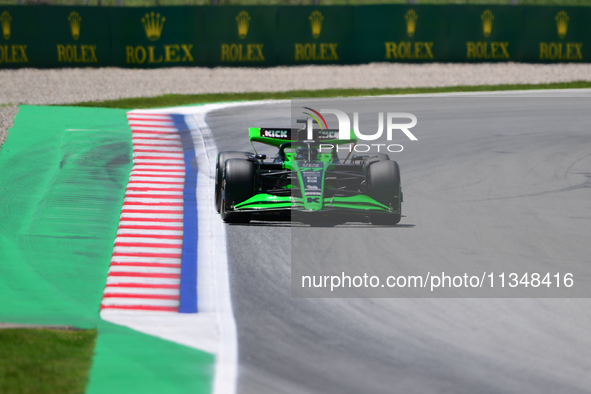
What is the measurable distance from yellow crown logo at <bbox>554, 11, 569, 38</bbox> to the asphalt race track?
12.4m

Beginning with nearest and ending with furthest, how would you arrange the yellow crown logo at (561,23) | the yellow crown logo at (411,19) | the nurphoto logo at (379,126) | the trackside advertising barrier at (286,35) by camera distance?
the nurphoto logo at (379,126)
the trackside advertising barrier at (286,35)
the yellow crown logo at (411,19)
the yellow crown logo at (561,23)

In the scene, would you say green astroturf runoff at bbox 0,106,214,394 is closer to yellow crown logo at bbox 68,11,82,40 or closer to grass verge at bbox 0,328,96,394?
grass verge at bbox 0,328,96,394

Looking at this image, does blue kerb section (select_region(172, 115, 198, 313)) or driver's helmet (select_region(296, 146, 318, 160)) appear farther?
driver's helmet (select_region(296, 146, 318, 160))

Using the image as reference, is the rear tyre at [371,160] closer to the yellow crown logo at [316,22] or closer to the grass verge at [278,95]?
the grass verge at [278,95]

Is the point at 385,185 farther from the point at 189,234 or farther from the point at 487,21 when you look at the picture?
the point at 487,21

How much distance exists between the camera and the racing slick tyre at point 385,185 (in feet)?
28.8

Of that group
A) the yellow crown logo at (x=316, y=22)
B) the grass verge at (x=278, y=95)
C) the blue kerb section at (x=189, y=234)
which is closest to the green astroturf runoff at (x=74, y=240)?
the blue kerb section at (x=189, y=234)

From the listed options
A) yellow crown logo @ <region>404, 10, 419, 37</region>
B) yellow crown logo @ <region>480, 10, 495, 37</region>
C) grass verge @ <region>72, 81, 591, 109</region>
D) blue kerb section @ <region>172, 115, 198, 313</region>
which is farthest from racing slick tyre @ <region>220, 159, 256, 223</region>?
yellow crown logo @ <region>480, 10, 495, 37</region>

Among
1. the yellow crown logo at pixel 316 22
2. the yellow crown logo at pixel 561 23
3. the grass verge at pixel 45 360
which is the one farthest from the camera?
the yellow crown logo at pixel 561 23

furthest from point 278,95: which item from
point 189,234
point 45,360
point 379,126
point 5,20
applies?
point 45,360

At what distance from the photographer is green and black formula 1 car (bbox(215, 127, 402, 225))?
28.0ft

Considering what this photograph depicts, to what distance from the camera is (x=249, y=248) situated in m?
8.43

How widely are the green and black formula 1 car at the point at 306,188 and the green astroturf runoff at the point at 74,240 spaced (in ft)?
5.22

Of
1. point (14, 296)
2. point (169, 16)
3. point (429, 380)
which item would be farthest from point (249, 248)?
point (169, 16)
